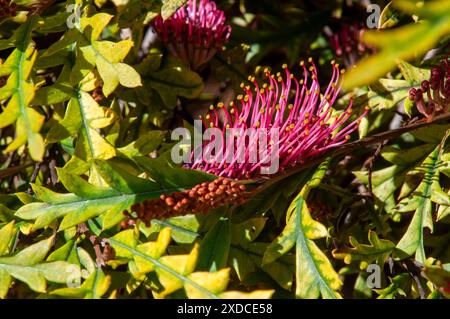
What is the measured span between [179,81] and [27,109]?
446mm

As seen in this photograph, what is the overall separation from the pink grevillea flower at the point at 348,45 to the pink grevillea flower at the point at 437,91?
0.59 m

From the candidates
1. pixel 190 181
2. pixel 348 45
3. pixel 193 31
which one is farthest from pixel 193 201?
pixel 348 45

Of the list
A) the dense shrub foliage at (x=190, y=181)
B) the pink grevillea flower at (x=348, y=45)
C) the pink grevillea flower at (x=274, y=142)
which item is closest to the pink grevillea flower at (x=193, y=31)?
the dense shrub foliage at (x=190, y=181)

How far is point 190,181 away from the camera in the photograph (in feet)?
2.84

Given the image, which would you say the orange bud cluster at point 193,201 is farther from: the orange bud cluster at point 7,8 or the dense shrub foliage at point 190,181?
the orange bud cluster at point 7,8

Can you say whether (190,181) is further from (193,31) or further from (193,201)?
(193,31)

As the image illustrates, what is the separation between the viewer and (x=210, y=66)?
1430mm

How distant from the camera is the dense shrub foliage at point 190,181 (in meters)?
0.83

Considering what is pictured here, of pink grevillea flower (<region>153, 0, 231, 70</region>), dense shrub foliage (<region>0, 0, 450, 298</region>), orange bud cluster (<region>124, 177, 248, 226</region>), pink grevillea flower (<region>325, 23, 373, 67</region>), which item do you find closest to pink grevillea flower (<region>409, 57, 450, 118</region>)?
dense shrub foliage (<region>0, 0, 450, 298</region>)

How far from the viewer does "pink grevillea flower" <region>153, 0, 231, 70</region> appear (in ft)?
3.92

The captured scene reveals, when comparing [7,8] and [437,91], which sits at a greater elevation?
[7,8]

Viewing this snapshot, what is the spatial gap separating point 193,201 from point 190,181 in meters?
0.07

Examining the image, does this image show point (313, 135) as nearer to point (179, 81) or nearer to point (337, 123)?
point (337, 123)
